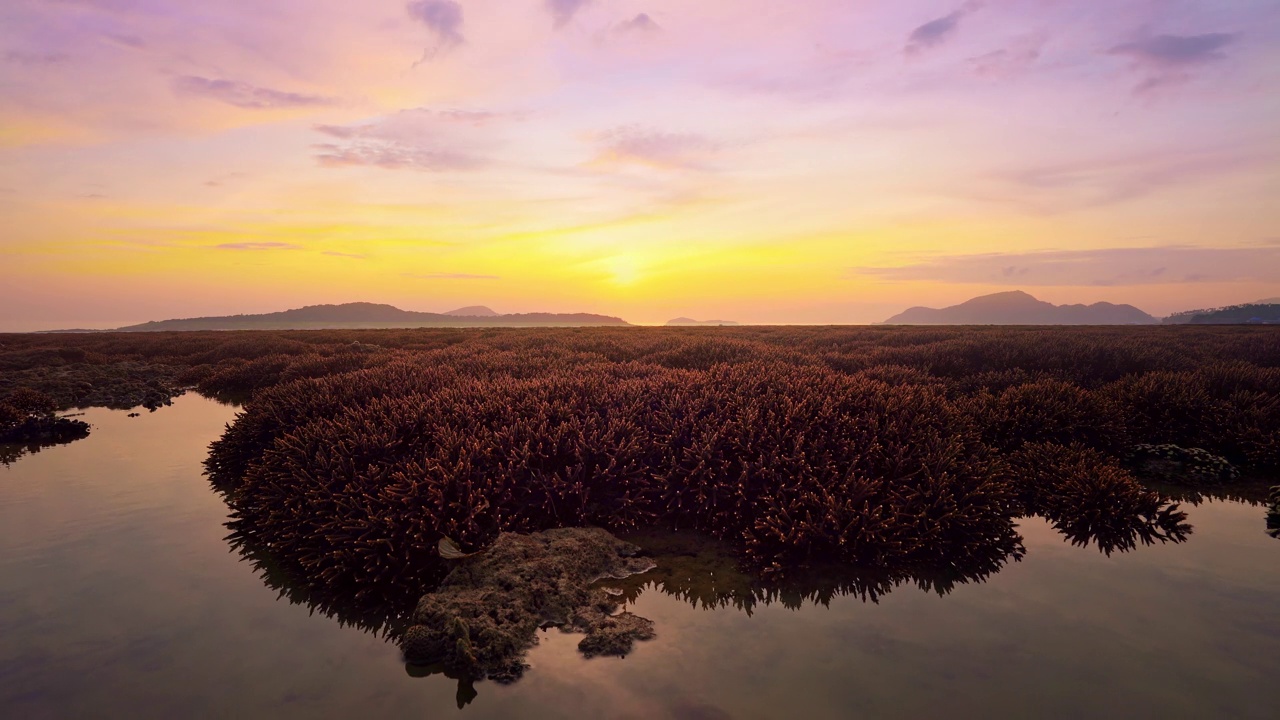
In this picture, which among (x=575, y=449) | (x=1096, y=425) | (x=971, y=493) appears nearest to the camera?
(x=971, y=493)

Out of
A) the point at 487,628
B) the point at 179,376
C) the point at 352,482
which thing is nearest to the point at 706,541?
the point at 487,628

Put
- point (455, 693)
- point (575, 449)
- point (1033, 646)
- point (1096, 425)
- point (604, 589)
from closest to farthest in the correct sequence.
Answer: point (455, 693) < point (1033, 646) < point (604, 589) < point (575, 449) < point (1096, 425)

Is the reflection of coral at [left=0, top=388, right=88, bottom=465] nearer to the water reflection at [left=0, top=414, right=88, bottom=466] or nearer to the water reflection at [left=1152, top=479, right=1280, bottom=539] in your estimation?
the water reflection at [left=0, top=414, right=88, bottom=466]

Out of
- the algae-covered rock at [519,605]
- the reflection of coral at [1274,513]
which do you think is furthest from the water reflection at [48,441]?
the reflection of coral at [1274,513]

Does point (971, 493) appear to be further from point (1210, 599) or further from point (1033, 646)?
point (1033, 646)

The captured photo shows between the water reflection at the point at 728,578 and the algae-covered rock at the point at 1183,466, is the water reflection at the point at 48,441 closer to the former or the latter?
the water reflection at the point at 728,578
